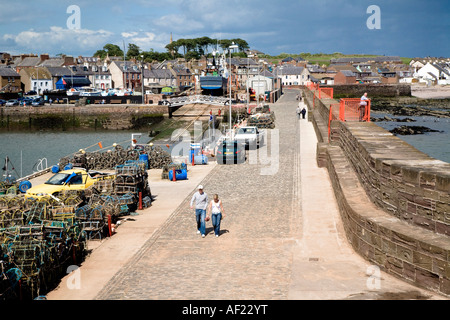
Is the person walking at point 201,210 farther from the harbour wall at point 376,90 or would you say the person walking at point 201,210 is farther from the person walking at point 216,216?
the harbour wall at point 376,90

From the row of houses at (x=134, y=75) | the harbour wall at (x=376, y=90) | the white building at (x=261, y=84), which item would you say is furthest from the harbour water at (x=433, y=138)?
the harbour wall at (x=376, y=90)

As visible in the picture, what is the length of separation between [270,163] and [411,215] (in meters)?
16.3

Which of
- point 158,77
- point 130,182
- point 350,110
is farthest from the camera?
point 158,77

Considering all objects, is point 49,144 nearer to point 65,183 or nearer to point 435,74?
point 65,183

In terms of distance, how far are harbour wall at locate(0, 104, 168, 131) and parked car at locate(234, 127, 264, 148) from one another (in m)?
38.5

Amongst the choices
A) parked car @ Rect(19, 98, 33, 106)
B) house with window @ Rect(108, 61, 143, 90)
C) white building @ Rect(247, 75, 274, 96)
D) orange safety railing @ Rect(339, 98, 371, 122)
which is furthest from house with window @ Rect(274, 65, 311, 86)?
orange safety railing @ Rect(339, 98, 371, 122)

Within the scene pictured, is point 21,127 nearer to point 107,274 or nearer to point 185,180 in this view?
point 185,180

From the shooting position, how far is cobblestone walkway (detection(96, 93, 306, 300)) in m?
10.9

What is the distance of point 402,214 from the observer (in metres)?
11.4

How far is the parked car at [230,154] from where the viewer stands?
90.8 ft

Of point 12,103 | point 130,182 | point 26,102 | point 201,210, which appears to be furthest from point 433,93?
point 201,210

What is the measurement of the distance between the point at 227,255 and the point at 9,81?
9921 centimetres

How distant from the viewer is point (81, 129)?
240 feet

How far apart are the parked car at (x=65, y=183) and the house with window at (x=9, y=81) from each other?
3352 inches
